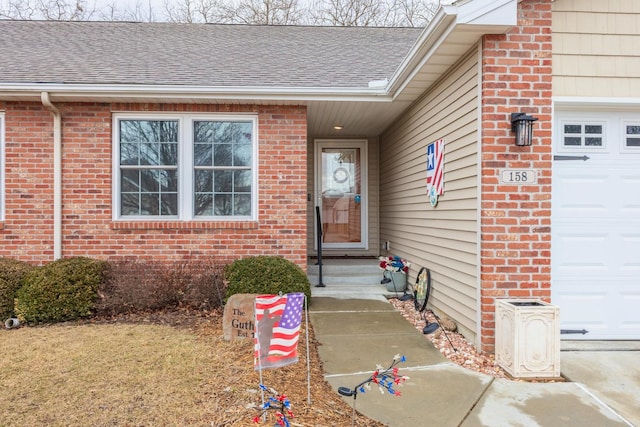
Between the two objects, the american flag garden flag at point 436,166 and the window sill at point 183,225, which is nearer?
the american flag garden flag at point 436,166

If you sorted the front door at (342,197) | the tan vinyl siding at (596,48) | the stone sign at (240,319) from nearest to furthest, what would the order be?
the tan vinyl siding at (596,48), the stone sign at (240,319), the front door at (342,197)

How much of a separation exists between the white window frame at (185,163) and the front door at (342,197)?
8.18ft

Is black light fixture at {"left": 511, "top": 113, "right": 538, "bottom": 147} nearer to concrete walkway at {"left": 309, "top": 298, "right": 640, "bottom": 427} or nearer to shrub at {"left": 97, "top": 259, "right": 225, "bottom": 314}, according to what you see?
concrete walkway at {"left": 309, "top": 298, "right": 640, "bottom": 427}

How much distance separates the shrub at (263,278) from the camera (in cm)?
493

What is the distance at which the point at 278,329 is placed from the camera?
2.81 m

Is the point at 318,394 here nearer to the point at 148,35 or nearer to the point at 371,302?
the point at 371,302

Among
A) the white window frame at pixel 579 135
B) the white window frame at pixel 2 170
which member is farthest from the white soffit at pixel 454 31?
the white window frame at pixel 2 170

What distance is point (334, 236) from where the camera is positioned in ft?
27.1

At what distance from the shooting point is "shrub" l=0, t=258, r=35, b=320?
A: 189 inches

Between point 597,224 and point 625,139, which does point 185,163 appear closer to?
point 597,224

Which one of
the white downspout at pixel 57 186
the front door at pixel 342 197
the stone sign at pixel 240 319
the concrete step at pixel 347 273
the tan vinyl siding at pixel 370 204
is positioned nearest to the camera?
the stone sign at pixel 240 319

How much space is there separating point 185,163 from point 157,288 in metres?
1.78

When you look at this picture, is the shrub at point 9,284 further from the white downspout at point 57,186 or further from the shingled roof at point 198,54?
the shingled roof at point 198,54

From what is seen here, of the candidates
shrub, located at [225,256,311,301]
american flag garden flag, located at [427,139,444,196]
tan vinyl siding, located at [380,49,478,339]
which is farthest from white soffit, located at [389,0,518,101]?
shrub, located at [225,256,311,301]
